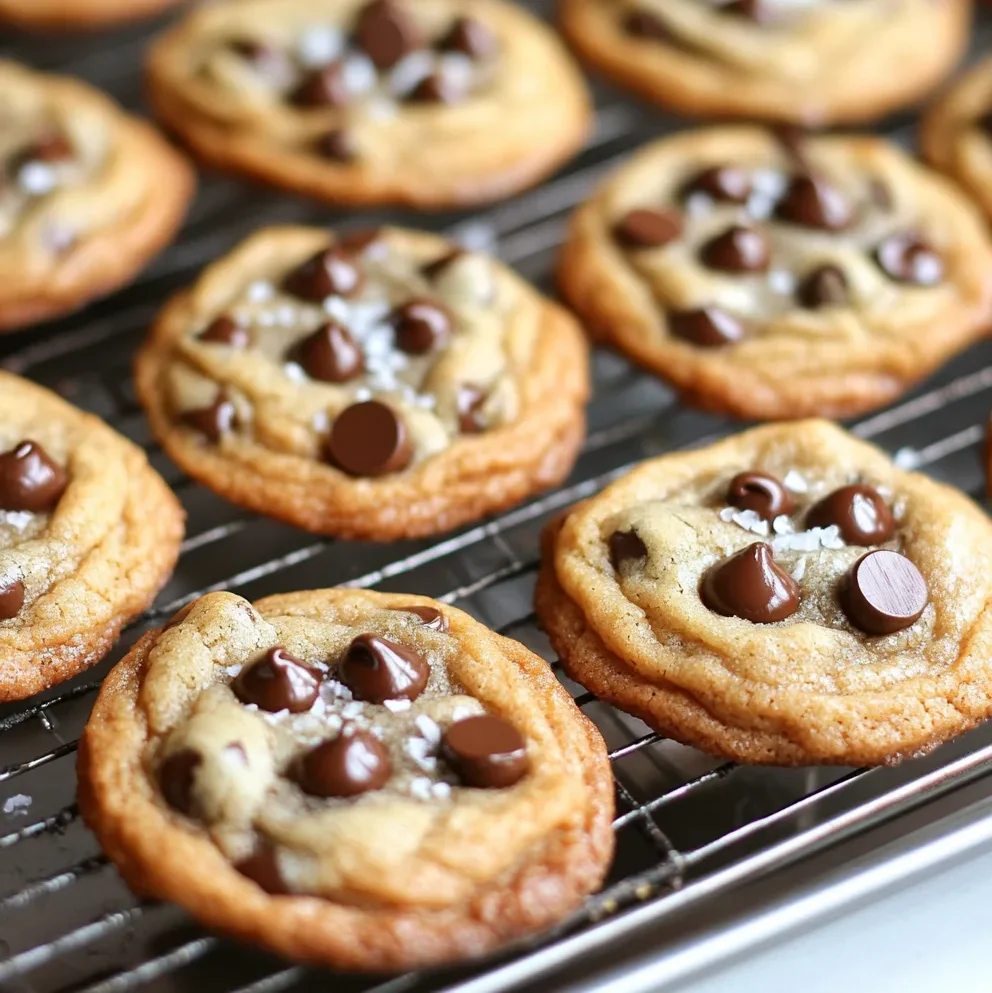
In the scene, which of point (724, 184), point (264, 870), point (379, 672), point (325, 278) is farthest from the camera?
point (724, 184)

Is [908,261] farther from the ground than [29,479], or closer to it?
farther from the ground

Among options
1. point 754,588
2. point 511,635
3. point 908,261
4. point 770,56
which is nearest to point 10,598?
point 511,635

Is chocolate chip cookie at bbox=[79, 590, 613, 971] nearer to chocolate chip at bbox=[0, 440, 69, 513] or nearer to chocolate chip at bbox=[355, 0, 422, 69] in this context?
chocolate chip at bbox=[0, 440, 69, 513]

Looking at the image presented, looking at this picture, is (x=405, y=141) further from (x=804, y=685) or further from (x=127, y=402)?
(x=804, y=685)

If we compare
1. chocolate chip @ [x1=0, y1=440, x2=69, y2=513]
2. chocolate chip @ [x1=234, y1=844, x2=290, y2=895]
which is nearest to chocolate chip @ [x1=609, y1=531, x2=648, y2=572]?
chocolate chip @ [x1=234, y1=844, x2=290, y2=895]

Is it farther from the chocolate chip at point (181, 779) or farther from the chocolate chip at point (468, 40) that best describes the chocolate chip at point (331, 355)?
the chocolate chip at point (468, 40)

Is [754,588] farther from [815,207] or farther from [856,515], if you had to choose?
[815,207]

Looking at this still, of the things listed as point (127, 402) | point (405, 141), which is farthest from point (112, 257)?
point (405, 141)
